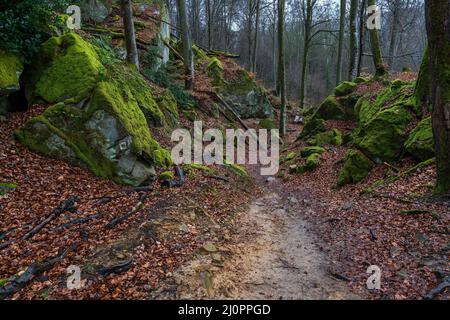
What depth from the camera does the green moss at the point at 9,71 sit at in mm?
7828

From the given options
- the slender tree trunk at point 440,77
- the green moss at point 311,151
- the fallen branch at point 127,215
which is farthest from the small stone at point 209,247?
the green moss at point 311,151

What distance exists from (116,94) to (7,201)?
4.18 metres

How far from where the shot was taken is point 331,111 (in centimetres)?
1705

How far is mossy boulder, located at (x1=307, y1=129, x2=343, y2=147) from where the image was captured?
1483cm

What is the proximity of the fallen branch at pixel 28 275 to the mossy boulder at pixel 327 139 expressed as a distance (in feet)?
41.6

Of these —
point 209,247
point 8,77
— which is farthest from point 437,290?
point 8,77

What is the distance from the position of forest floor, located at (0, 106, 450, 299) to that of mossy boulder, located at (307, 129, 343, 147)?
237 inches

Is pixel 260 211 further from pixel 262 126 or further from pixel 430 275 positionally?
pixel 262 126

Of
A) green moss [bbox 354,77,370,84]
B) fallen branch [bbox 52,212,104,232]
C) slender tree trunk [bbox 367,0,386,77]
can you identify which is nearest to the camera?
fallen branch [bbox 52,212,104,232]

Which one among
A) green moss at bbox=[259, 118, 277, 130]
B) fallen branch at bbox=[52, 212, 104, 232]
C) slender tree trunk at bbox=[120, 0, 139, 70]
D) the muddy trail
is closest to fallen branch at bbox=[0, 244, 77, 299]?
fallen branch at bbox=[52, 212, 104, 232]

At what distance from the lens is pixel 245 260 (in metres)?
5.98

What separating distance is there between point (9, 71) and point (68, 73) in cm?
144

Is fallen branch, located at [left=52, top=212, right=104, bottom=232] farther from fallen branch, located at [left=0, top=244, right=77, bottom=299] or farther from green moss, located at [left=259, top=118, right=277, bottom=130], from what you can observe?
green moss, located at [left=259, top=118, right=277, bottom=130]
